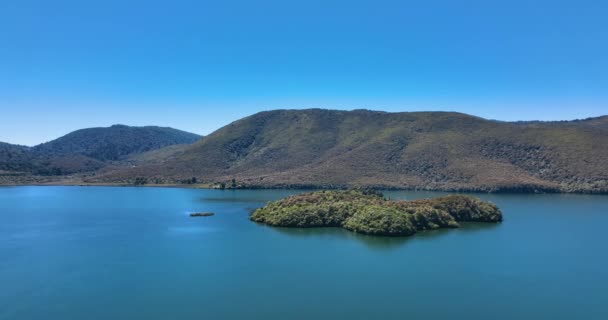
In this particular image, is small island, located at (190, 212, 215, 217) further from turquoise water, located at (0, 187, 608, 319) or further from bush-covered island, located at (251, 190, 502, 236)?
bush-covered island, located at (251, 190, 502, 236)

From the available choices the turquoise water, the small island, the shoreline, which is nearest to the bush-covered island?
the turquoise water

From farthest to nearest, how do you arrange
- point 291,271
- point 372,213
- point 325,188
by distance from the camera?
point 325,188 → point 372,213 → point 291,271

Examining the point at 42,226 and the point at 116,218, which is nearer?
the point at 42,226

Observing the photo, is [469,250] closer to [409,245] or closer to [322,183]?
[409,245]

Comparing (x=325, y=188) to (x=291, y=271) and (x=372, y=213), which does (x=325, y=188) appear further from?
(x=291, y=271)

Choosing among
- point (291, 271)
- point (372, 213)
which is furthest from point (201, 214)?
point (291, 271)

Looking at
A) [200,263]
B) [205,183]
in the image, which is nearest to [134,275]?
[200,263]
